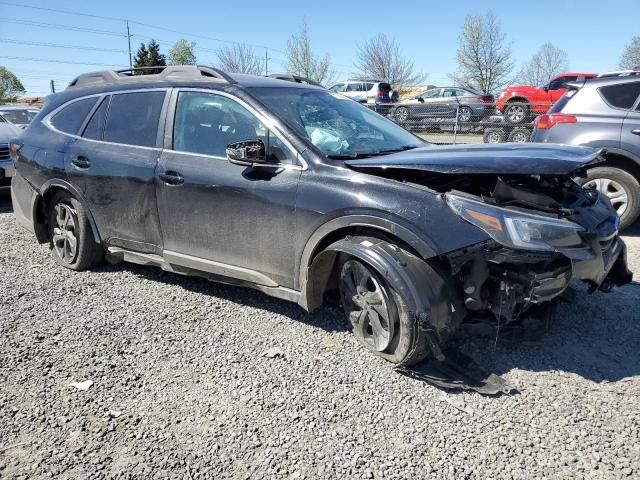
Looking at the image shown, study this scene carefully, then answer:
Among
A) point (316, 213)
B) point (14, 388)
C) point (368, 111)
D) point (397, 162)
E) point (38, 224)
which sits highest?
point (368, 111)

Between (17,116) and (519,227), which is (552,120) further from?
(17,116)

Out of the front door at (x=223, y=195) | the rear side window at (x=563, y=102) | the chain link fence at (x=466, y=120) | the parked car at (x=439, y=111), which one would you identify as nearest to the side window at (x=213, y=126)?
the front door at (x=223, y=195)

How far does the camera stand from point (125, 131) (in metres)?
4.22

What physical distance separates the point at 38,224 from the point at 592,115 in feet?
20.9

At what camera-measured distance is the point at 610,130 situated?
5.93 metres

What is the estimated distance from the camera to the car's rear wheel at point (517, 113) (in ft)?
46.2

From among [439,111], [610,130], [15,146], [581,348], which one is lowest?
[581,348]

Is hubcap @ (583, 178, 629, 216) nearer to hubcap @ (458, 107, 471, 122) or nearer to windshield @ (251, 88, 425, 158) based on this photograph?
windshield @ (251, 88, 425, 158)

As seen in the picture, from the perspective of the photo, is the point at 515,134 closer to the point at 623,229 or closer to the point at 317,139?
the point at 623,229

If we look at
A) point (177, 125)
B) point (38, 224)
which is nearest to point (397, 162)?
point (177, 125)

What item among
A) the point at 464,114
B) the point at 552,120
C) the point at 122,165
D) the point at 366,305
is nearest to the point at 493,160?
the point at 366,305

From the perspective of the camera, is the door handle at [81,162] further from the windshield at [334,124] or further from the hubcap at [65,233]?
the windshield at [334,124]

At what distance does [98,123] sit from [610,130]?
5.61m

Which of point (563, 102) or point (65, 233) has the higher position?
point (563, 102)
